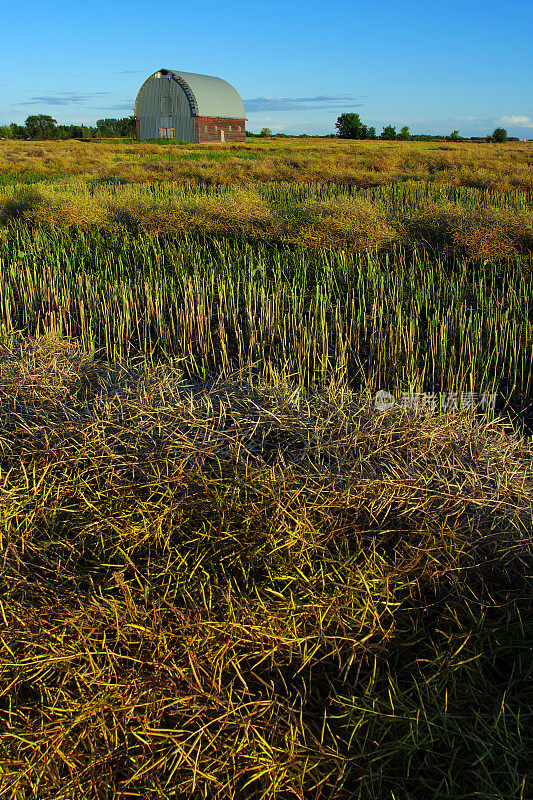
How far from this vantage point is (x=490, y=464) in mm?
2238

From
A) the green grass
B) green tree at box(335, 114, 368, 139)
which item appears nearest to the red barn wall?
green tree at box(335, 114, 368, 139)

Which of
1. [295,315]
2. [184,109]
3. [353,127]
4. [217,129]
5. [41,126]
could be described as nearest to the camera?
[295,315]

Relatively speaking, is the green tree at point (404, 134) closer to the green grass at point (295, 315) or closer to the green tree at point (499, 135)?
the green tree at point (499, 135)

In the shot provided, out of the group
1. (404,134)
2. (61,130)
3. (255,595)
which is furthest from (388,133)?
(255,595)

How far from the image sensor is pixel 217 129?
138 feet

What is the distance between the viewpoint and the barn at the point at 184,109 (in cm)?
4003

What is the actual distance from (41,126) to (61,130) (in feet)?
7.97

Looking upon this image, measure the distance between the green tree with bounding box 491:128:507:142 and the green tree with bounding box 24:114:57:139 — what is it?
135 feet

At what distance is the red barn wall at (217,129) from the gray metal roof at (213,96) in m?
0.33

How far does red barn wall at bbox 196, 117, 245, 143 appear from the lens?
1581 inches

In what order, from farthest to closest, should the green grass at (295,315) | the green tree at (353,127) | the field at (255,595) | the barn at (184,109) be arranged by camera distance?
1. the green tree at (353,127)
2. the barn at (184,109)
3. the green grass at (295,315)
4. the field at (255,595)

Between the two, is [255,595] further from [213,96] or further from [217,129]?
[213,96]

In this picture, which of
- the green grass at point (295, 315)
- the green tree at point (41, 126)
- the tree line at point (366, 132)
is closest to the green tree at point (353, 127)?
the tree line at point (366, 132)

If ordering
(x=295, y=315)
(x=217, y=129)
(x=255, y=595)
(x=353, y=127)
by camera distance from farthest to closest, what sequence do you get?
1. (x=353, y=127)
2. (x=217, y=129)
3. (x=295, y=315)
4. (x=255, y=595)
